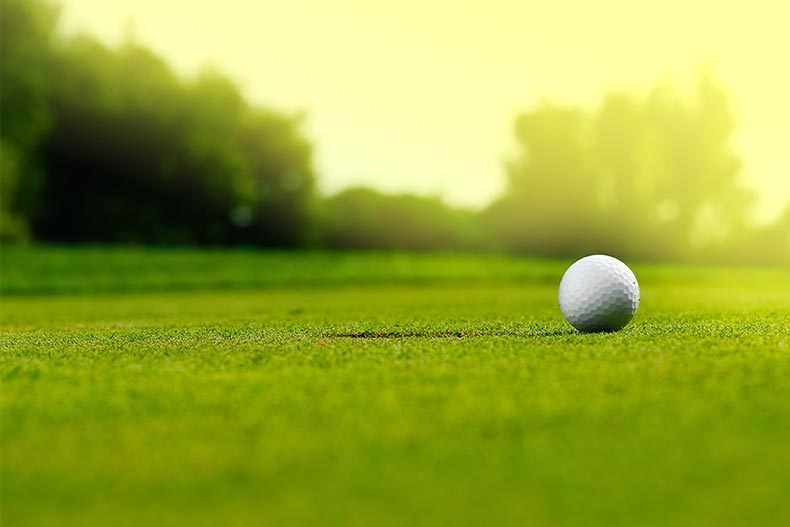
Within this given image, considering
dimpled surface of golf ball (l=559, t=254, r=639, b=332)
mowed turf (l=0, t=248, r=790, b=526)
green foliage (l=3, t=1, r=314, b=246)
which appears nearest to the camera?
mowed turf (l=0, t=248, r=790, b=526)

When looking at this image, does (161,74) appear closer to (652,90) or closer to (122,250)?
(122,250)

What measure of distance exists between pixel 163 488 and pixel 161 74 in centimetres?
4498

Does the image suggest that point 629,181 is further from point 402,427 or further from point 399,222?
point 402,427

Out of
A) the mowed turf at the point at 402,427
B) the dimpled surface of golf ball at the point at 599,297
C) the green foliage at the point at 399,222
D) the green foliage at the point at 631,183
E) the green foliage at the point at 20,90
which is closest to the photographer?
the mowed turf at the point at 402,427

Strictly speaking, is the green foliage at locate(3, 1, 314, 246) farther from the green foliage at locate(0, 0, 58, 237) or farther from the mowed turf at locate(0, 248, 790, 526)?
the mowed turf at locate(0, 248, 790, 526)

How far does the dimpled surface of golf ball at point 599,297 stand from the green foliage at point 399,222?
52.1m

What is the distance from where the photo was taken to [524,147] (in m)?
58.0

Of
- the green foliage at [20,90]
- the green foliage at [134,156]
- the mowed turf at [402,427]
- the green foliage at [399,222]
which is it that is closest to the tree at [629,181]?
the green foliage at [399,222]

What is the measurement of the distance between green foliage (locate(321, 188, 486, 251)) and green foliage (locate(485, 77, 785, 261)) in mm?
6481

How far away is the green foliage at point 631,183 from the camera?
5003 cm

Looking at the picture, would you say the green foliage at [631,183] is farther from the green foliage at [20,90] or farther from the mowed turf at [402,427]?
the mowed turf at [402,427]

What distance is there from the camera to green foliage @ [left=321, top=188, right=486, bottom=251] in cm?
6068

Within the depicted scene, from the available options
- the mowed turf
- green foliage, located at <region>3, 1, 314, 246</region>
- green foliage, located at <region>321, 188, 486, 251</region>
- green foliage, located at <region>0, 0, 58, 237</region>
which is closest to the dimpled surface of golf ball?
the mowed turf

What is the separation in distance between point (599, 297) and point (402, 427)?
12.4 feet
